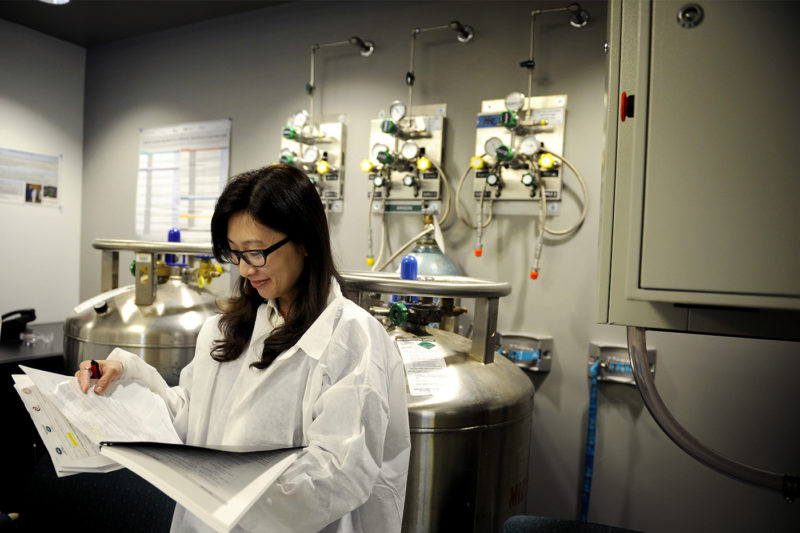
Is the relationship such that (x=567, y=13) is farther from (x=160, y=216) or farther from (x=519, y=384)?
(x=160, y=216)

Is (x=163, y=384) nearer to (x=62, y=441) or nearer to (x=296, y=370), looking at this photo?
(x=62, y=441)

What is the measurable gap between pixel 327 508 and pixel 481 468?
0.55 m

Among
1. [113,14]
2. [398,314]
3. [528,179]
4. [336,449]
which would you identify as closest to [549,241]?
[528,179]

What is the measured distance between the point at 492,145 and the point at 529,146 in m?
0.14

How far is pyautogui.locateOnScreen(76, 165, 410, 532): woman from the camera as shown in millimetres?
816

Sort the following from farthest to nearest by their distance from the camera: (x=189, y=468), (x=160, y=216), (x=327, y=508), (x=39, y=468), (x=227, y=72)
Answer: (x=160, y=216)
(x=227, y=72)
(x=39, y=468)
(x=327, y=508)
(x=189, y=468)

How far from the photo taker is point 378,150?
7.06 feet

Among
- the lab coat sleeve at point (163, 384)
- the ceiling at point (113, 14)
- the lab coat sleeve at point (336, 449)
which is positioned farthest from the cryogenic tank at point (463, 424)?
the ceiling at point (113, 14)

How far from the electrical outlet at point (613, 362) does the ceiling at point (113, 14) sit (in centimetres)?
217

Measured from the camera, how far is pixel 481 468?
4.01 feet

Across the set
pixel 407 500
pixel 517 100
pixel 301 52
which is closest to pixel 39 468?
pixel 407 500

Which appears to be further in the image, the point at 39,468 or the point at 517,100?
the point at 517,100

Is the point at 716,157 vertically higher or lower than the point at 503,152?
lower

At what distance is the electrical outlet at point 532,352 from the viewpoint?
1963mm
